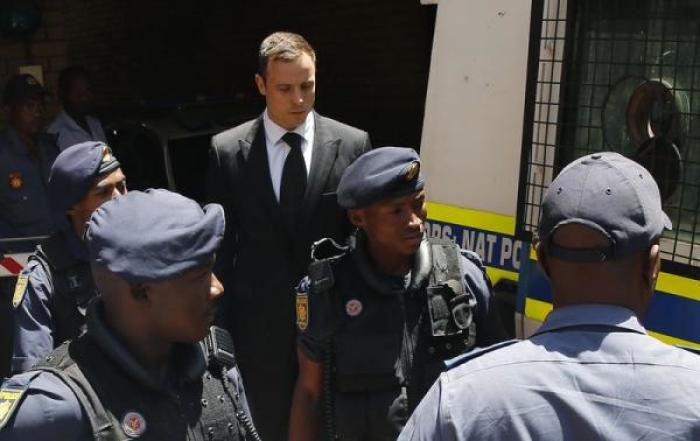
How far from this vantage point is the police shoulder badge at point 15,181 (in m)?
4.64

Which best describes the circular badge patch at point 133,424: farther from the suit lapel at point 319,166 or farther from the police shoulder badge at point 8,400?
the suit lapel at point 319,166

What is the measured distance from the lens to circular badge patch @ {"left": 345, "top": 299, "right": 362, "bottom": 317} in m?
2.19

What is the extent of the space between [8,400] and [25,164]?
11.7 ft

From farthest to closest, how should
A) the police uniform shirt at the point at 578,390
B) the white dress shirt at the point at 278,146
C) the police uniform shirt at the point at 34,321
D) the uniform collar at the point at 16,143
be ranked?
the uniform collar at the point at 16,143
the white dress shirt at the point at 278,146
the police uniform shirt at the point at 34,321
the police uniform shirt at the point at 578,390

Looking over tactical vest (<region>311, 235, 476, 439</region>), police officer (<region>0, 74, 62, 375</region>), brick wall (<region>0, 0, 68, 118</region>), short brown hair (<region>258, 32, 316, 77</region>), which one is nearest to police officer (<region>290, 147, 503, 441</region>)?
tactical vest (<region>311, 235, 476, 439</region>)

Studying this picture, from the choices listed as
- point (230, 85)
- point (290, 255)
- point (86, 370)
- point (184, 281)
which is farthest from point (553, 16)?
point (230, 85)

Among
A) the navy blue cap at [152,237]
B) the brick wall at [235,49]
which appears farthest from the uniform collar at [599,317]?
the brick wall at [235,49]

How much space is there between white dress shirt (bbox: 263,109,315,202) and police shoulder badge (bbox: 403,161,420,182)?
0.86 metres

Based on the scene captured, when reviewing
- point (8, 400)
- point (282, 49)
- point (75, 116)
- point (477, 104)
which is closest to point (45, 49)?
point (75, 116)

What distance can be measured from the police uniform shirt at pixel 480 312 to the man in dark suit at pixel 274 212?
80 centimetres

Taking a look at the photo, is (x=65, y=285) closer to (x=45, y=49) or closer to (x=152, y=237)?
(x=152, y=237)

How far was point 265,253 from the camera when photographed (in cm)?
302

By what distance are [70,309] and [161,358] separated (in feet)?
2.77

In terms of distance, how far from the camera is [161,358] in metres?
1.66
